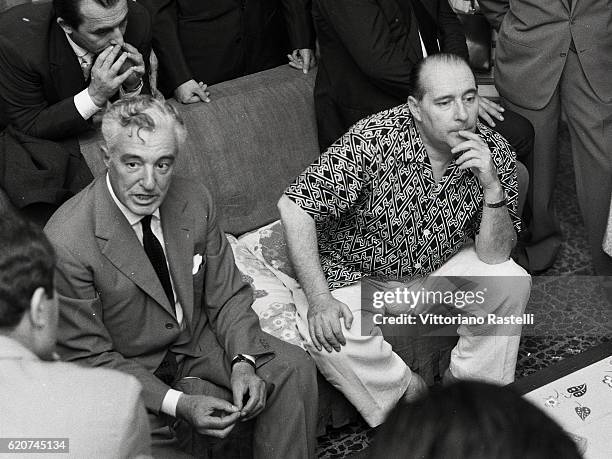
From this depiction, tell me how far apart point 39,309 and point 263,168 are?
184 cm

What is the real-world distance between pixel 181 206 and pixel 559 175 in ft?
8.55

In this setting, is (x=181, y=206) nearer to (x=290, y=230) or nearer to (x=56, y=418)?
(x=290, y=230)

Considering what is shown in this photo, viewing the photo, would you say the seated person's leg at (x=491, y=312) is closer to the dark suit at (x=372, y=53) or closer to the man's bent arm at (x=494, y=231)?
the man's bent arm at (x=494, y=231)

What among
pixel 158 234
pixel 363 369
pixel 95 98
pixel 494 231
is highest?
pixel 95 98

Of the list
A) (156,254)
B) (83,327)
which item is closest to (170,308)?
(156,254)

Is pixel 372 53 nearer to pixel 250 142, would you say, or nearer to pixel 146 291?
pixel 250 142

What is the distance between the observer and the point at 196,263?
251 centimetres

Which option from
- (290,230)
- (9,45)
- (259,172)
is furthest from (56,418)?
(259,172)

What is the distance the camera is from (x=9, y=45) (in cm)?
277

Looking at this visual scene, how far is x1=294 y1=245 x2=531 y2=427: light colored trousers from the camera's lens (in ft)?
8.93

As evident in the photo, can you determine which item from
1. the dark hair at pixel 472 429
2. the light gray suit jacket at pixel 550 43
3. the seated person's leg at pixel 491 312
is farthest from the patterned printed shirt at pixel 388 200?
the dark hair at pixel 472 429

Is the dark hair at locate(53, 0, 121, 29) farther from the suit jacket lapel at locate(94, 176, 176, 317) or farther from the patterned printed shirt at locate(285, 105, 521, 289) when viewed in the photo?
the patterned printed shirt at locate(285, 105, 521, 289)

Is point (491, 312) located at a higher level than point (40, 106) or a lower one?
lower

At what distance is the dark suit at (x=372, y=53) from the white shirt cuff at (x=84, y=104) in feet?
3.04
